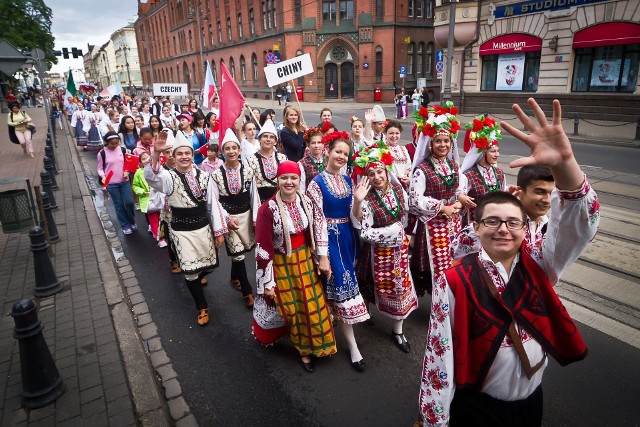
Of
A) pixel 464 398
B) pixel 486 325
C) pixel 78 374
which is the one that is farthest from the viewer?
pixel 78 374

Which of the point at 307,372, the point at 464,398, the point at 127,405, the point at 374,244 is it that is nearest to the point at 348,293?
the point at 374,244

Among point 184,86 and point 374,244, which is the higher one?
point 184,86

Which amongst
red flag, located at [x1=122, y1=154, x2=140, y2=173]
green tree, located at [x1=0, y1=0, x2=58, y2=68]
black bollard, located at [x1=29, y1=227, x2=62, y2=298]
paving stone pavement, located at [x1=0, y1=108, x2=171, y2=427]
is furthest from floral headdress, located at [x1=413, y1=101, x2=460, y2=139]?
green tree, located at [x1=0, y1=0, x2=58, y2=68]

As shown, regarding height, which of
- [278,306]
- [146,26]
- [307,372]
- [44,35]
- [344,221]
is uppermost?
[146,26]

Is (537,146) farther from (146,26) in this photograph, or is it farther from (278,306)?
(146,26)

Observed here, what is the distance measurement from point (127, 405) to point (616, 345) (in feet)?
14.7

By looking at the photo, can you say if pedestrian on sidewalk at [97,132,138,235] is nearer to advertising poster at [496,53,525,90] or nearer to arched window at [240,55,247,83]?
advertising poster at [496,53,525,90]

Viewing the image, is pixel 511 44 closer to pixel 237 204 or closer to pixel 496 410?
pixel 237 204

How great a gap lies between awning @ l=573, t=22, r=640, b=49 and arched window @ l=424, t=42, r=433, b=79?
21120 millimetres

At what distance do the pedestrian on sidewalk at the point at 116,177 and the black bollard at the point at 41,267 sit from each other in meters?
2.48

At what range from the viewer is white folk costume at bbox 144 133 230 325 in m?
4.57

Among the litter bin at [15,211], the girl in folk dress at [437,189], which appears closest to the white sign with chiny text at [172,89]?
the litter bin at [15,211]

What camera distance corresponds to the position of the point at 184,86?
47.8ft

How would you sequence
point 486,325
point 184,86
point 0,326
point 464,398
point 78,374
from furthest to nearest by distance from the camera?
point 184,86, point 0,326, point 78,374, point 464,398, point 486,325
